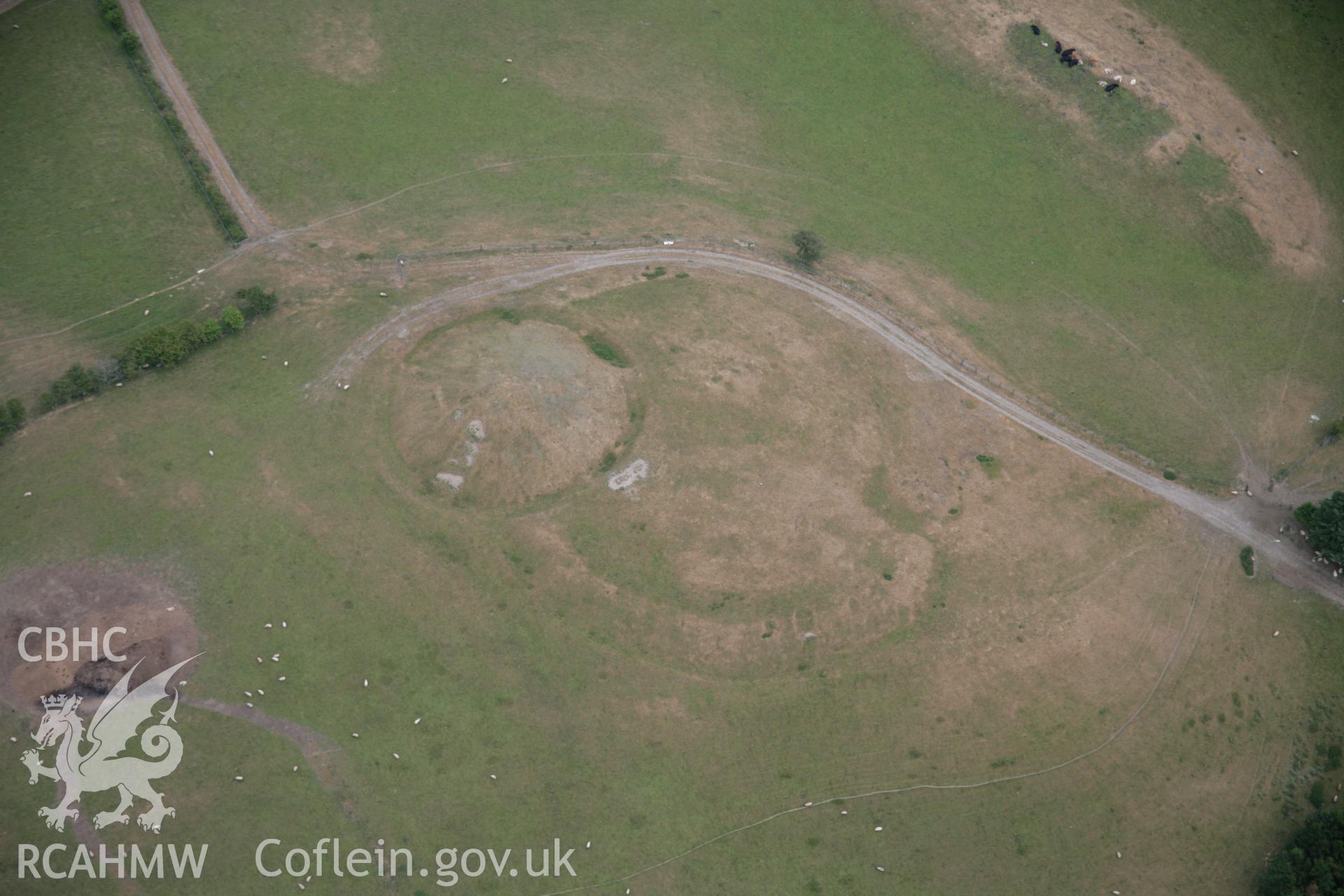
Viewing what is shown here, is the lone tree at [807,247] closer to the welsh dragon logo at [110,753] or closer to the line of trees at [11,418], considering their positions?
the welsh dragon logo at [110,753]

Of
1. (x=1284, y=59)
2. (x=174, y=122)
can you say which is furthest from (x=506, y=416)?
(x=1284, y=59)

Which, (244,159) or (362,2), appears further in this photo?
(362,2)

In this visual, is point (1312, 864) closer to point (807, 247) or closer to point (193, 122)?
point (807, 247)

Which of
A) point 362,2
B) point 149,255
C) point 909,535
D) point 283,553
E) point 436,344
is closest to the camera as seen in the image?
point 283,553

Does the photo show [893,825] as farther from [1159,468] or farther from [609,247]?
[609,247]

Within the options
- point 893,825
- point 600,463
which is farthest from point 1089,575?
point 600,463

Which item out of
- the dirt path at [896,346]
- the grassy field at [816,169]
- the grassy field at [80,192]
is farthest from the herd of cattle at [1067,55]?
the grassy field at [80,192]
